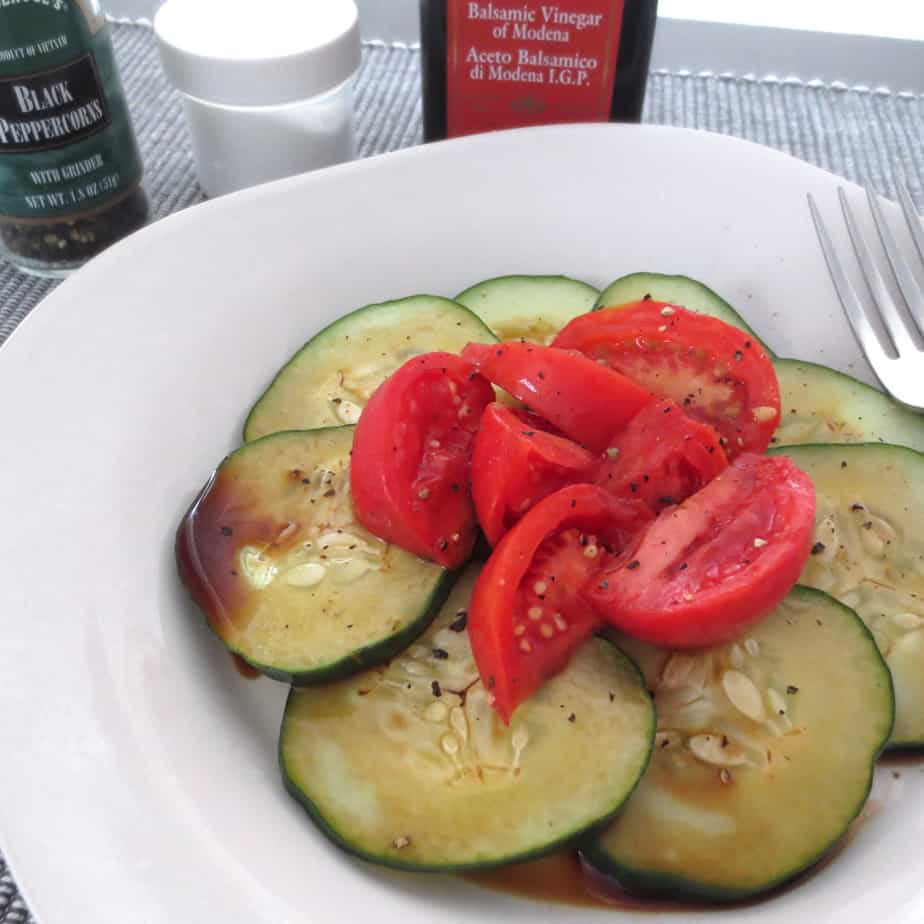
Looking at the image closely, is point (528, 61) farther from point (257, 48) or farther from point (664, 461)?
point (664, 461)

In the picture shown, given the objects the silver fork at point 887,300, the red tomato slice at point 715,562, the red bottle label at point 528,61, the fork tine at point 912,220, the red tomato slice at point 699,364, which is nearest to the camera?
the red tomato slice at point 715,562

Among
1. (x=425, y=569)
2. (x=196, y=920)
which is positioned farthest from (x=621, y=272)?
(x=196, y=920)

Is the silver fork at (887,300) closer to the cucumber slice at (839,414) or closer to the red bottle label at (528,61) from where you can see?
the cucumber slice at (839,414)

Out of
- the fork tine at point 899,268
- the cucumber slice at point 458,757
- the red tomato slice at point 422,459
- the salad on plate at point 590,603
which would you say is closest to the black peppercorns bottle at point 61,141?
the salad on plate at point 590,603

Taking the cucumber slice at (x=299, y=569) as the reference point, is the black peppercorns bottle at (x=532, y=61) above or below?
above

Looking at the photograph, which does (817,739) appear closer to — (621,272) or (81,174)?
(621,272)

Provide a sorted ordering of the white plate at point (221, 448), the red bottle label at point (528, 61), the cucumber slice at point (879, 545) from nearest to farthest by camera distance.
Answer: the white plate at point (221, 448), the cucumber slice at point (879, 545), the red bottle label at point (528, 61)
